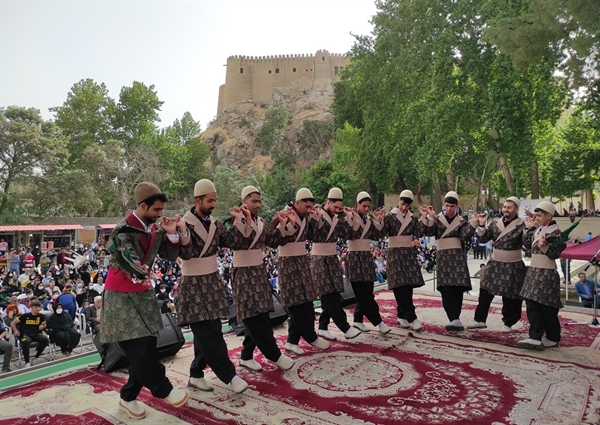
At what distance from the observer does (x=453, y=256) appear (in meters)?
6.09

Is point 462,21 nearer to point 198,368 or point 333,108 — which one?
point 198,368

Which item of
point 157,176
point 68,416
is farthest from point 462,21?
point 157,176

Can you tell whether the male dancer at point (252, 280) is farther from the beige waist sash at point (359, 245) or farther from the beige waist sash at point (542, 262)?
the beige waist sash at point (542, 262)

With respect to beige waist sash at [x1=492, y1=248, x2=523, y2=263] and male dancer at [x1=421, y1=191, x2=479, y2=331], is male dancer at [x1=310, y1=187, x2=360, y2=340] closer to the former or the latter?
male dancer at [x1=421, y1=191, x2=479, y2=331]

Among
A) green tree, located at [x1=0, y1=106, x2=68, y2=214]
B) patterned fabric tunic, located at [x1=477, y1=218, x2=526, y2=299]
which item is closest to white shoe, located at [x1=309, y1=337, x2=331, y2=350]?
patterned fabric tunic, located at [x1=477, y1=218, x2=526, y2=299]

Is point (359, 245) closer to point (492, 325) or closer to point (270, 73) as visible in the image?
point (492, 325)

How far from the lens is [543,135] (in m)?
19.7

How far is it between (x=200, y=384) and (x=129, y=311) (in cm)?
112

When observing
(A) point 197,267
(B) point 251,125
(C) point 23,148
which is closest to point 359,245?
(A) point 197,267

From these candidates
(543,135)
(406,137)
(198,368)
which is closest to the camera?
(198,368)

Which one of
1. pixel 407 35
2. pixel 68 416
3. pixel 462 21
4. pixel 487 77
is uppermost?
pixel 407 35

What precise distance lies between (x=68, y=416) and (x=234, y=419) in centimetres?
135

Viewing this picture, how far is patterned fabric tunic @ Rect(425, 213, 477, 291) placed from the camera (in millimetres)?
5977

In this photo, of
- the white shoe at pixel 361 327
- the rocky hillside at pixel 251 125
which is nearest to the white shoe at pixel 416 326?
the white shoe at pixel 361 327
